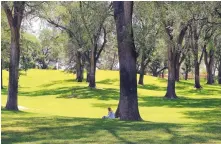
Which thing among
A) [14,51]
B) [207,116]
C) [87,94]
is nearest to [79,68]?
[87,94]

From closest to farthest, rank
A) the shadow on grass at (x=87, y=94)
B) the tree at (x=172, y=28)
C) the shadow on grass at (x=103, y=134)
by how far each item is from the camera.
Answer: the shadow on grass at (x=103, y=134)
the tree at (x=172, y=28)
the shadow on grass at (x=87, y=94)

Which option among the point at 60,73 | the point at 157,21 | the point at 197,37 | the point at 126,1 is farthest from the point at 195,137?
the point at 60,73

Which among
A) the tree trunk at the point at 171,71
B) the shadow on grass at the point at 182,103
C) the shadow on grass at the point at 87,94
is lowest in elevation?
the shadow on grass at the point at 182,103

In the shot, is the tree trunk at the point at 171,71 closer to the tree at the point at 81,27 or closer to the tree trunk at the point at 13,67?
the tree at the point at 81,27

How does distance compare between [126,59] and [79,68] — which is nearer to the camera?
[126,59]

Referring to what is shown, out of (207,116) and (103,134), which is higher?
(103,134)

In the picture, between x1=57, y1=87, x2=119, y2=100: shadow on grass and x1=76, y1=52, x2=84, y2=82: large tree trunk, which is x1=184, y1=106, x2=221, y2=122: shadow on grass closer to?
x1=57, y1=87, x2=119, y2=100: shadow on grass

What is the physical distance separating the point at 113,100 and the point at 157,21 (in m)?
9.49

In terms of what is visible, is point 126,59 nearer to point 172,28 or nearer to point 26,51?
point 172,28

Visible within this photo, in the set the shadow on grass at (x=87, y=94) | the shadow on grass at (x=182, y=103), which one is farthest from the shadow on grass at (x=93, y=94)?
the shadow on grass at (x=182, y=103)

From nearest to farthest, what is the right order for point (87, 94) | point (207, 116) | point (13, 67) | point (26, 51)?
point (13, 67), point (207, 116), point (26, 51), point (87, 94)

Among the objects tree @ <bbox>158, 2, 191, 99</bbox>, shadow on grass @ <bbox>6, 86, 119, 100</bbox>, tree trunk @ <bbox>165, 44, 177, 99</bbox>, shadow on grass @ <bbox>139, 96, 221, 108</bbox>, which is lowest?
Answer: shadow on grass @ <bbox>139, 96, 221, 108</bbox>

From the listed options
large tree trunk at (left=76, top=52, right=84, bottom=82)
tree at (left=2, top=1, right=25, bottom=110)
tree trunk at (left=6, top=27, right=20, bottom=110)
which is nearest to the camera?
tree at (left=2, top=1, right=25, bottom=110)

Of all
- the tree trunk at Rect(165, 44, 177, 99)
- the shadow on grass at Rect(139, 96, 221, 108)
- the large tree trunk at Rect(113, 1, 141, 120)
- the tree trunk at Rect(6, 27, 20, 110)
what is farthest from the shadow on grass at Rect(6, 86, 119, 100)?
the large tree trunk at Rect(113, 1, 141, 120)
